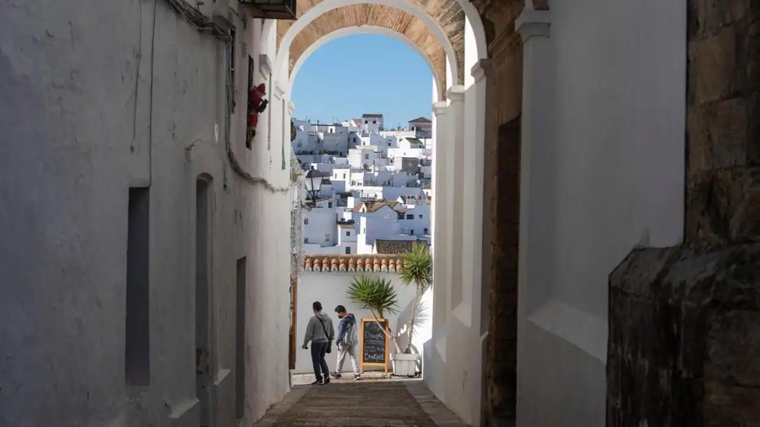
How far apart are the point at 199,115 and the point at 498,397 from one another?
375 centimetres

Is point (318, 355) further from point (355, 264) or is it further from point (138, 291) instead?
point (138, 291)

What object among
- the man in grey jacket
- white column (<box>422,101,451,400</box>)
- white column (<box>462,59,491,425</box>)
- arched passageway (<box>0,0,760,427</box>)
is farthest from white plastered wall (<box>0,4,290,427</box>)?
the man in grey jacket

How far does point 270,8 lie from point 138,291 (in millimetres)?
3654

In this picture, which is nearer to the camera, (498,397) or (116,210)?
(116,210)

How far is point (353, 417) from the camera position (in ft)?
27.2

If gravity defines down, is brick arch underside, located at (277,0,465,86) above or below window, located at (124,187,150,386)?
above

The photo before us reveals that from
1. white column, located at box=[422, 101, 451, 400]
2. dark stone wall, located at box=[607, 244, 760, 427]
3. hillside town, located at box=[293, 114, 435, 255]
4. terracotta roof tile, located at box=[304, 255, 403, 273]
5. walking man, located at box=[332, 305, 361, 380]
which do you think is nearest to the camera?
dark stone wall, located at box=[607, 244, 760, 427]

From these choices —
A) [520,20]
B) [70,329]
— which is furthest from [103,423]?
[520,20]

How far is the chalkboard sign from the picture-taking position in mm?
19625

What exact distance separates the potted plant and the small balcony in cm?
779

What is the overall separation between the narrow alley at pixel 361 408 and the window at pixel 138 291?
3629 millimetres

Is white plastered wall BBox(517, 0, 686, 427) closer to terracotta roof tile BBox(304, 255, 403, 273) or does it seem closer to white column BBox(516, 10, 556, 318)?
white column BBox(516, 10, 556, 318)

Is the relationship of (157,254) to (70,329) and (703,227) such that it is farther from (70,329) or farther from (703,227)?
(703,227)

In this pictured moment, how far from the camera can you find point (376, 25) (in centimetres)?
1271
